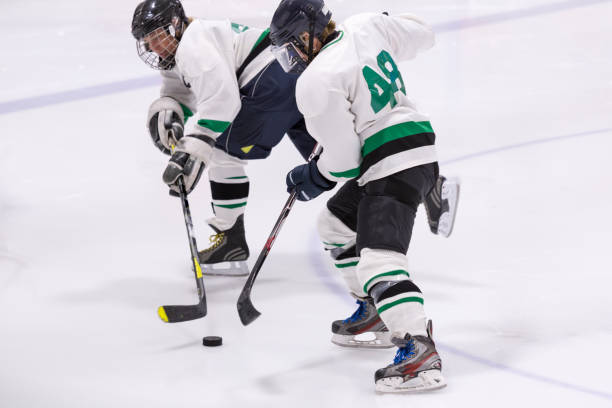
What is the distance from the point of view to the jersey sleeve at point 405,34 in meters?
2.33

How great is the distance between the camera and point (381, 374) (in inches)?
84.4

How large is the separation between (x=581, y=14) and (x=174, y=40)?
3861 millimetres

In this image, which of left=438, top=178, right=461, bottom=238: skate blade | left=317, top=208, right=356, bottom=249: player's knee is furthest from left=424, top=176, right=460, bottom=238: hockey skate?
left=317, top=208, right=356, bottom=249: player's knee

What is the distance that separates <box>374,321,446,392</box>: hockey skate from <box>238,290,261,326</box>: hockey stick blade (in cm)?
51

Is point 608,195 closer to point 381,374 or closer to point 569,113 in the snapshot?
point 569,113

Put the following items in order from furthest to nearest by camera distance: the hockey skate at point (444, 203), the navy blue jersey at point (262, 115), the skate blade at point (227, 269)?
the skate blade at point (227, 269) < the navy blue jersey at point (262, 115) < the hockey skate at point (444, 203)

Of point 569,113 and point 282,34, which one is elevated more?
point 282,34

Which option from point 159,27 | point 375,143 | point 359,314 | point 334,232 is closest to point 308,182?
point 334,232

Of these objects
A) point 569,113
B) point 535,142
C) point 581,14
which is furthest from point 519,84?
point 581,14

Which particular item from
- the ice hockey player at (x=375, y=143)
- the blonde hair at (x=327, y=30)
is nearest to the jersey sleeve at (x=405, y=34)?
the ice hockey player at (x=375, y=143)

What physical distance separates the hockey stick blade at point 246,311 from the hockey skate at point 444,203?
66 cm

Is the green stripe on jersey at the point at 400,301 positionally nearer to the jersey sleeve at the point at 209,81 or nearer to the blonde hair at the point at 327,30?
the blonde hair at the point at 327,30

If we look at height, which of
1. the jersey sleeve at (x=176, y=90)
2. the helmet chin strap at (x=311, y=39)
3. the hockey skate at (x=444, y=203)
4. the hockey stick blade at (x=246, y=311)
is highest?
the helmet chin strap at (x=311, y=39)

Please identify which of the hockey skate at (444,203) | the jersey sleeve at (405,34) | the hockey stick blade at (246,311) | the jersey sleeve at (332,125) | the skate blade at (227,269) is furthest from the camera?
the skate blade at (227,269)
